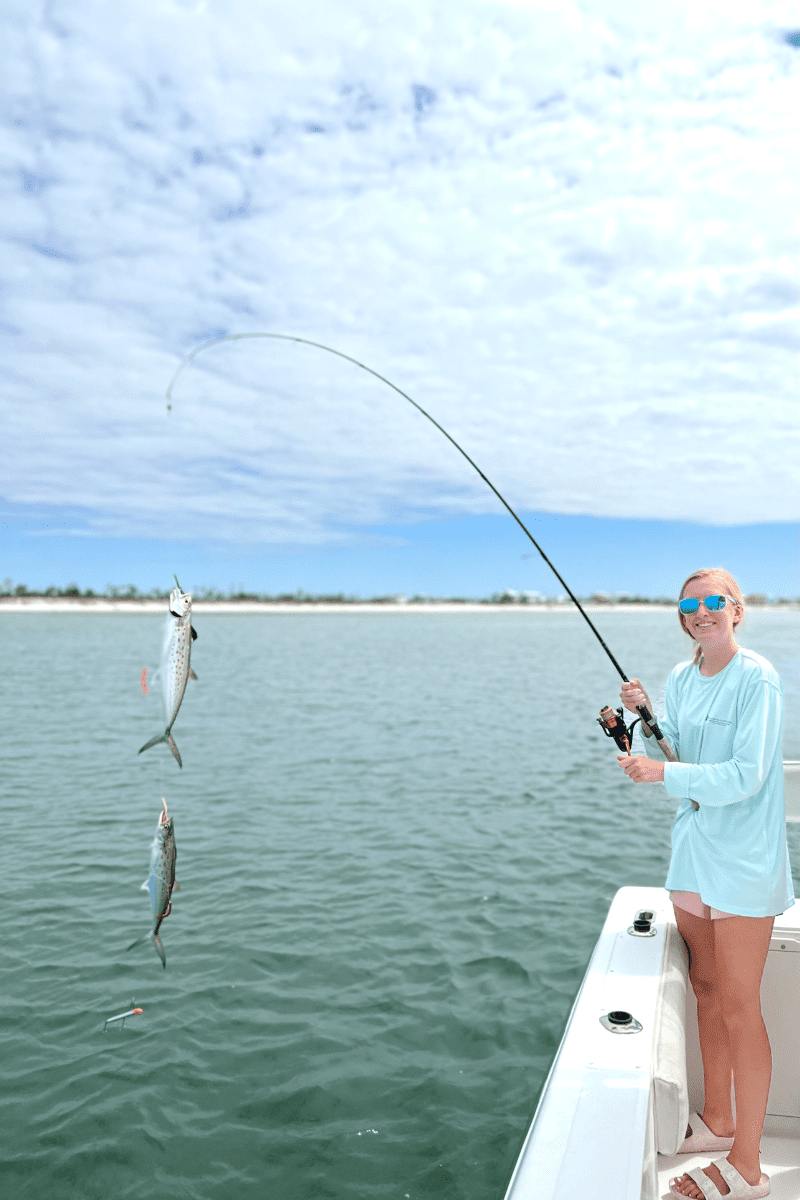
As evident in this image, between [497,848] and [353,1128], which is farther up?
[497,848]

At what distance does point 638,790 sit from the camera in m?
11.6

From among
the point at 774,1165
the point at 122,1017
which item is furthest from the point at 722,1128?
the point at 122,1017

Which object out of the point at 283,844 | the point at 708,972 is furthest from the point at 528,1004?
the point at 283,844

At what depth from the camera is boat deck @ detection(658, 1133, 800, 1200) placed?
2.85 m

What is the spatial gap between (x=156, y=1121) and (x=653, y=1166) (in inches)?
116

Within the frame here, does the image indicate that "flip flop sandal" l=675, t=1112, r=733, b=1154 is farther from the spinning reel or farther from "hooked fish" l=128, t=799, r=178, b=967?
"hooked fish" l=128, t=799, r=178, b=967

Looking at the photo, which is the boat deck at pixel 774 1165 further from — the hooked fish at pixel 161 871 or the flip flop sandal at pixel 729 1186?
the hooked fish at pixel 161 871

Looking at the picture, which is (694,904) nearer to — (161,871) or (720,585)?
(720,585)

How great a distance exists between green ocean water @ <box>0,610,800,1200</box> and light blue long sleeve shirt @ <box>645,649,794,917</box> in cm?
60

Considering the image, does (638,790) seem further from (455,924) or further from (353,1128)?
(353,1128)

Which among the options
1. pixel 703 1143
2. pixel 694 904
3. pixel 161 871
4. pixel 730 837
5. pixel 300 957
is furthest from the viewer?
pixel 300 957

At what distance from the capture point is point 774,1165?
3010 millimetres

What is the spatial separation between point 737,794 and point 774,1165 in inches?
63.1

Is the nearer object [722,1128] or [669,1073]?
[669,1073]
